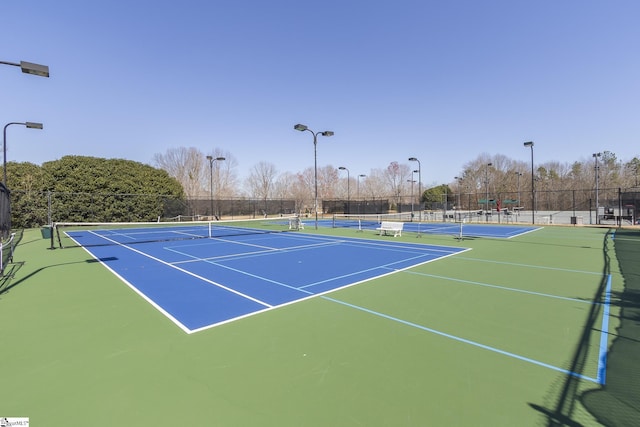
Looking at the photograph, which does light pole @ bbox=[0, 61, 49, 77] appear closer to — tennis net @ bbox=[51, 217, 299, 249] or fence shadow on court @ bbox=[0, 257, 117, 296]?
fence shadow on court @ bbox=[0, 257, 117, 296]

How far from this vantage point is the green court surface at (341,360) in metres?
2.97

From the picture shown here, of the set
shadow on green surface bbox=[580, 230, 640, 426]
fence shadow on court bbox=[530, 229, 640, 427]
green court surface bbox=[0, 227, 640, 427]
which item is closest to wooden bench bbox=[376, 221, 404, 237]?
green court surface bbox=[0, 227, 640, 427]

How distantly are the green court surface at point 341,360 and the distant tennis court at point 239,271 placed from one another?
1.71 feet

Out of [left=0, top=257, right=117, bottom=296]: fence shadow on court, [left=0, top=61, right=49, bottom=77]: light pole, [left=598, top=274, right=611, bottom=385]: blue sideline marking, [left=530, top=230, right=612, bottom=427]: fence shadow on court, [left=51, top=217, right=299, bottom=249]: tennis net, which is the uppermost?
[left=0, top=61, right=49, bottom=77]: light pole

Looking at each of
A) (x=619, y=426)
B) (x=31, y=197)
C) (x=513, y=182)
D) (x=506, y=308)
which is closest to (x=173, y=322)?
(x=619, y=426)

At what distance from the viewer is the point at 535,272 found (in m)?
9.18

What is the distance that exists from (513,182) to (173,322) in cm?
8890

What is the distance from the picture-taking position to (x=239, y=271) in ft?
30.8

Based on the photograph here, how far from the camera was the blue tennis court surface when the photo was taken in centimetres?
618

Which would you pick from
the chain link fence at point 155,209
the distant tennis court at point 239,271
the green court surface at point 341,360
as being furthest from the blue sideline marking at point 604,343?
the chain link fence at point 155,209

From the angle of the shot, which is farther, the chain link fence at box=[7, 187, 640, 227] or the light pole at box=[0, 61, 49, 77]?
the chain link fence at box=[7, 187, 640, 227]

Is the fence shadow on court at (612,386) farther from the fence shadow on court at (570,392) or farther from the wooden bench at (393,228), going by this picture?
the wooden bench at (393,228)

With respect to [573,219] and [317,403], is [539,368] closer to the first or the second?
[317,403]

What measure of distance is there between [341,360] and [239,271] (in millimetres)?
6087
